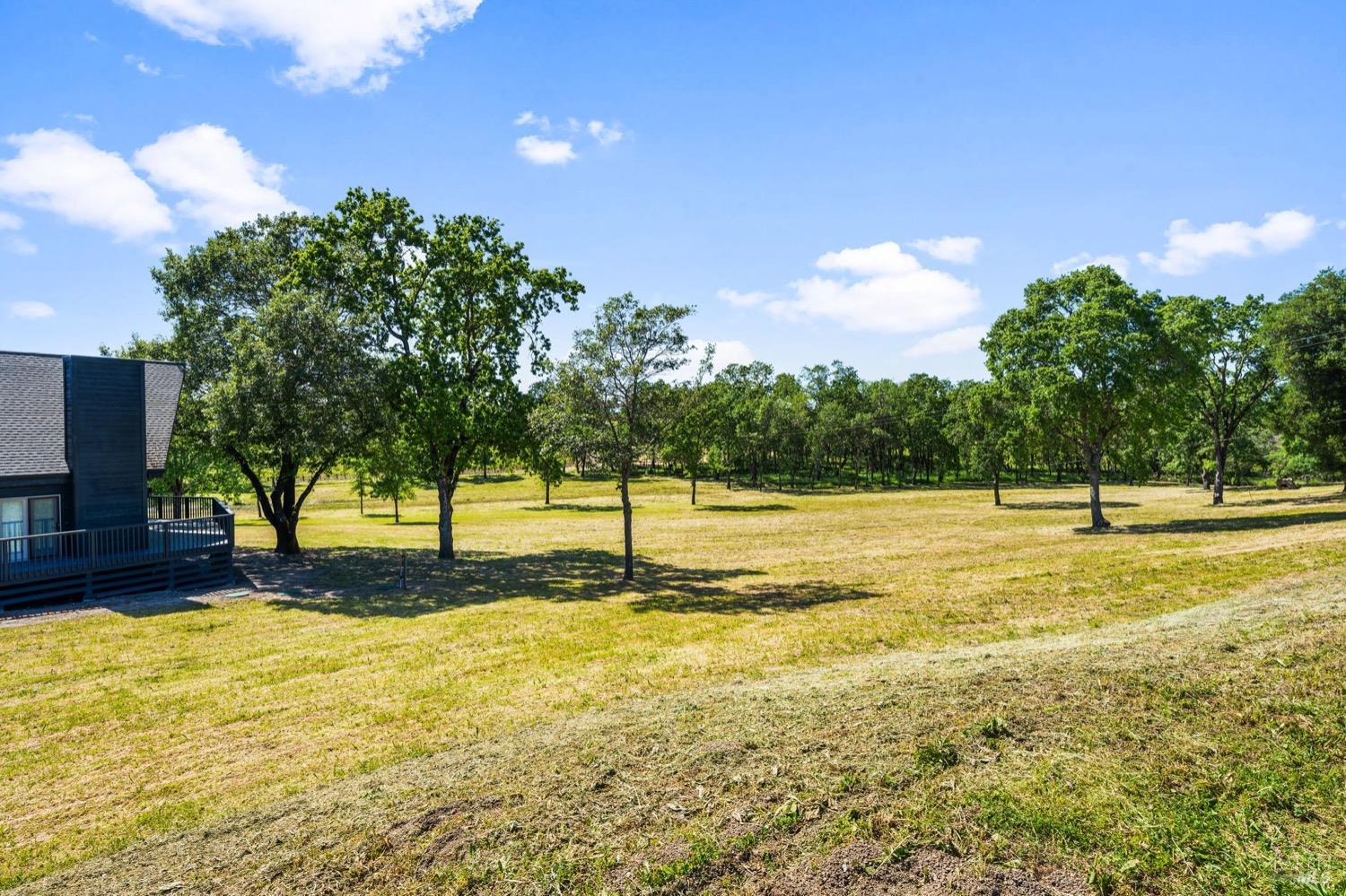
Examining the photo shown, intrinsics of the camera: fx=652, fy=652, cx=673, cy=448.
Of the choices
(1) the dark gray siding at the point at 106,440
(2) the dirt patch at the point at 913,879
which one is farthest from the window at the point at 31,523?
(2) the dirt patch at the point at 913,879

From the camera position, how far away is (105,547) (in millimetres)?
23078

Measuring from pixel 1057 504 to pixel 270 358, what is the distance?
2247 inches

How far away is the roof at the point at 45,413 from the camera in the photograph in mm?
22781

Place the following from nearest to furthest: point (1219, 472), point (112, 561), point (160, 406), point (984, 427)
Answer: point (112, 561) < point (160, 406) < point (1219, 472) < point (984, 427)

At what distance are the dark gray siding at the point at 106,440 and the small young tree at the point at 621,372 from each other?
54.3 feet

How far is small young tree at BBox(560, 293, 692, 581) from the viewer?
899 inches

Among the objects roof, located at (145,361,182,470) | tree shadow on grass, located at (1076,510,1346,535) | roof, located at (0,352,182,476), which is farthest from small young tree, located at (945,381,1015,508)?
roof, located at (0,352,182,476)

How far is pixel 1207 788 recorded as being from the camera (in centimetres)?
572

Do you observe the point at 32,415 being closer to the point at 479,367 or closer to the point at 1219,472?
the point at 479,367

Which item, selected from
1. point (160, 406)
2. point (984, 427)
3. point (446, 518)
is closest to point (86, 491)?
point (160, 406)

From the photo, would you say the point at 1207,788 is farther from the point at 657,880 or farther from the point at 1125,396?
the point at 1125,396

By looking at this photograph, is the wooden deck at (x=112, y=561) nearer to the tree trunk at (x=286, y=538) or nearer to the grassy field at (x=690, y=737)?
the grassy field at (x=690, y=737)

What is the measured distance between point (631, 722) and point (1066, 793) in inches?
201

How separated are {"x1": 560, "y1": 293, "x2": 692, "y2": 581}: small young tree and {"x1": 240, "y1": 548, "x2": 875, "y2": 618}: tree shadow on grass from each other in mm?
4944
